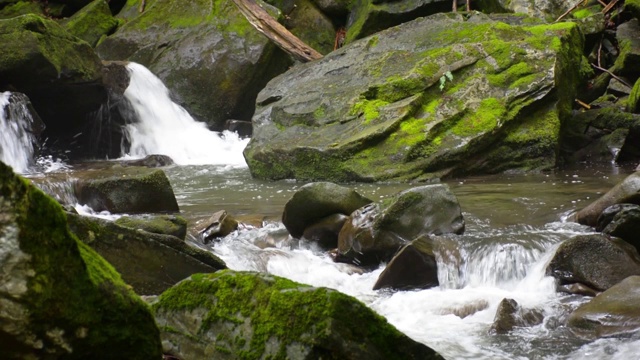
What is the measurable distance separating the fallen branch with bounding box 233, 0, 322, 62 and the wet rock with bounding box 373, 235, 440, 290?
956cm

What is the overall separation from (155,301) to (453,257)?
148 inches

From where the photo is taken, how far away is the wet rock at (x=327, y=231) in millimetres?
7941

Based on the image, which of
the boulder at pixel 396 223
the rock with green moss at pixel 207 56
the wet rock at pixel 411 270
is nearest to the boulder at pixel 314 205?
the boulder at pixel 396 223

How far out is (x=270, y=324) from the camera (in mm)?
3188

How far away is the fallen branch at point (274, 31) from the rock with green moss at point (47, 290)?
13458 mm

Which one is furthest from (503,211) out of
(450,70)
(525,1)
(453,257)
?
(525,1)

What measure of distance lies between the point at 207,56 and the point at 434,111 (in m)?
7.71

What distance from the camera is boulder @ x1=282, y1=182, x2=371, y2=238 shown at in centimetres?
804

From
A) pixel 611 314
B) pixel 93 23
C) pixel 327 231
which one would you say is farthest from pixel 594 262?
pixel 93 23

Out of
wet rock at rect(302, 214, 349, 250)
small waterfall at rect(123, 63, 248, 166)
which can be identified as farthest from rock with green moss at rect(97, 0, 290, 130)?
wet rock at rect(302, 214, 349, 250)

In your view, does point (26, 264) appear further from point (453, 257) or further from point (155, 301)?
point (453, 257)

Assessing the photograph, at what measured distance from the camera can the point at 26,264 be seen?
7.65 ft

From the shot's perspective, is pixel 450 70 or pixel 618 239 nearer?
pixel 618 239

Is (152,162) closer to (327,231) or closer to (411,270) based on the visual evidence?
(327,231)
